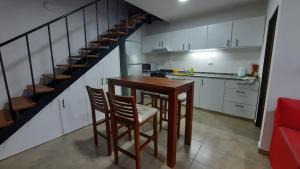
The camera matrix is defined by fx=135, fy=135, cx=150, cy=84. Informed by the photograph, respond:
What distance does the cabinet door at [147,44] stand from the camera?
4532 mm

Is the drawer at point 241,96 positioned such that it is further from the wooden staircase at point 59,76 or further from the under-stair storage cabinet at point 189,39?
the wooden staircase at point 59,76

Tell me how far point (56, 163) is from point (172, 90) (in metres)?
1.82

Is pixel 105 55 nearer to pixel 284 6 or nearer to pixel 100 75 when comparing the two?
pixel 100 75

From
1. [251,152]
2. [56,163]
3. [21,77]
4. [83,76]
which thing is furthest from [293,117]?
[21,77]

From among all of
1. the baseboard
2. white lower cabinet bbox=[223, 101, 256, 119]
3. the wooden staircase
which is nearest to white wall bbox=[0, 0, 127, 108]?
the wooden staircase

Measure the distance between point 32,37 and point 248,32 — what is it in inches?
172

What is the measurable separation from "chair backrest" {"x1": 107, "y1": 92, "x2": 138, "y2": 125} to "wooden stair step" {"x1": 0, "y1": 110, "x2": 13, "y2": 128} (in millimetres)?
1383

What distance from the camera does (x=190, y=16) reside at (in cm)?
384

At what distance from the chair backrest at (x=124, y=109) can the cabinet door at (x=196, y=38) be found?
288 centimetres

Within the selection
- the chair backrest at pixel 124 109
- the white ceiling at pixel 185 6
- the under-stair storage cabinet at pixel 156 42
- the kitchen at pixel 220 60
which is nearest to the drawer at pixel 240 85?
the kitchen at pixel 220 60

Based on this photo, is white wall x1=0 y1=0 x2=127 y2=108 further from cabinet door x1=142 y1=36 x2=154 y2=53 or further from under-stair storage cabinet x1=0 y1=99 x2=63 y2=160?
cabinet door x1=142 y1=36 x2=154 y2=53

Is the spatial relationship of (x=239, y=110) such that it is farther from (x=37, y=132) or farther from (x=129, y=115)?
(x=37, y=132)

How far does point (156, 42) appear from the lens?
4.41m

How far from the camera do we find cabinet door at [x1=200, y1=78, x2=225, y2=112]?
3168 mm
